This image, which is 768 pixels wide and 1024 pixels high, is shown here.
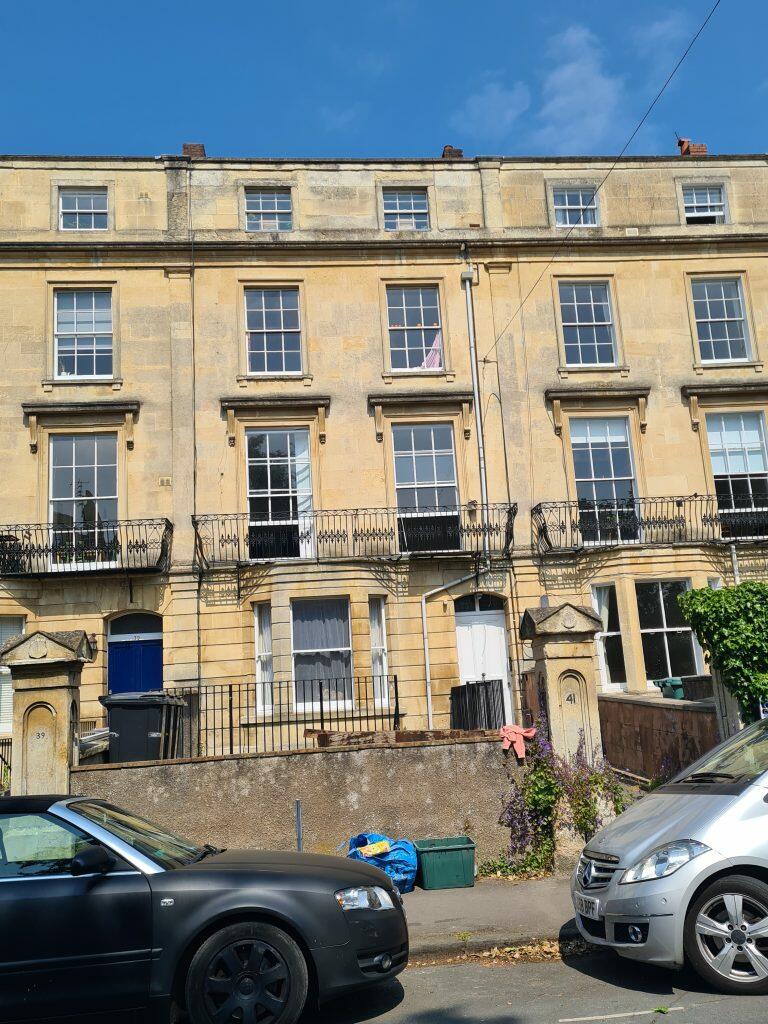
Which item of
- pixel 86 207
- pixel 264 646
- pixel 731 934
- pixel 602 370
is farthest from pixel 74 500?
pixel 731 934

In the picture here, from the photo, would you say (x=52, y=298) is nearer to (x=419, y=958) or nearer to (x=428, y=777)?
(x=428, y=777)

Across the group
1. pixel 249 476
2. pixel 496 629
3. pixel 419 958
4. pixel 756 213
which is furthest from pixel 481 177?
pixel 419 958

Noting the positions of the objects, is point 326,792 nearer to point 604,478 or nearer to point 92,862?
point 92,862

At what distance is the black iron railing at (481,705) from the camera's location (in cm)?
1367

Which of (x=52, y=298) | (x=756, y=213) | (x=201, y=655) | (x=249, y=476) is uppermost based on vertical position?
(x=756, y=213)

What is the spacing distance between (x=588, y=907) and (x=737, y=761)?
1.73m

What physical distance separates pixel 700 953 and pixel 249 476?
15.4 m

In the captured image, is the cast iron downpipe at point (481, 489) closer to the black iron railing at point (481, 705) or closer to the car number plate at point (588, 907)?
the black iron railing at point (481, 705)

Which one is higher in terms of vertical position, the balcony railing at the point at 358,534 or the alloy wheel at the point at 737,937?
the balcony railing at the point at 358,534

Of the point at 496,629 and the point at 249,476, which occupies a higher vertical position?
the point at 249,476

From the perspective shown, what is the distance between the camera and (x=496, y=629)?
66.6 feet

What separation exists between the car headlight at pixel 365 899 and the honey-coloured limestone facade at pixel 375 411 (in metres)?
12.4

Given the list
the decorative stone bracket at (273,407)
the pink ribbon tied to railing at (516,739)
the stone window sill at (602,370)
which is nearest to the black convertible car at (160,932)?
the pink ribbon tied to railing at (516,739)

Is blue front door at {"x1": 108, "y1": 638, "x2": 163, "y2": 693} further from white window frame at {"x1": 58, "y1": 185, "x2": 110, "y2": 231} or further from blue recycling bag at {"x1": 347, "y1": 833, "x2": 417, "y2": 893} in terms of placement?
blue recycling bag at {"x1": 347, "y1": 833, "x2": 417, "y2": 893}
